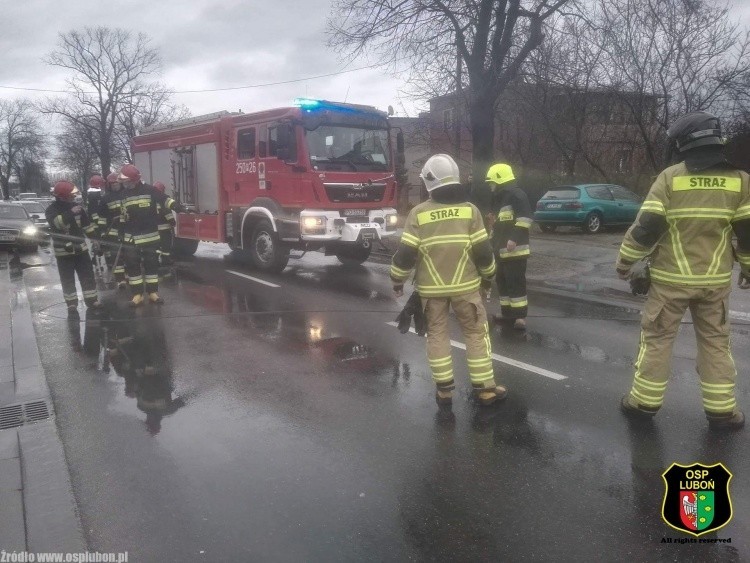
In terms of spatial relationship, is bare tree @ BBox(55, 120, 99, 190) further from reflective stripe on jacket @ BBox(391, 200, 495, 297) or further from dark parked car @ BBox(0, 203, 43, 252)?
reflective stripe on jacket @ BBox(391, 200, 495, 297)

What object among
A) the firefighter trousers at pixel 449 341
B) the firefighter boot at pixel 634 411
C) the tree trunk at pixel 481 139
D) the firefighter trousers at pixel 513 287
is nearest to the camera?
the firefighter boot at pixel 634 411

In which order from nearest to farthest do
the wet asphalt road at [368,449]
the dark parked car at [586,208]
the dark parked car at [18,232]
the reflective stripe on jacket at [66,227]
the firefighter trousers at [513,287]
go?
the wet asphalt road at [368,449] < the firefighter trousers at [513,287] < the reflective stripe on jacket at [66,227] < the dark parked car at [18,232] < the dark parked car at [586,208]

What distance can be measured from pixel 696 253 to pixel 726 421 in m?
1.14

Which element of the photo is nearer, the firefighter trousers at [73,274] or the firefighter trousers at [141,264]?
the firefighter trousers at [73,274]

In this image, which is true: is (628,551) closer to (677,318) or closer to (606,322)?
(677,318)

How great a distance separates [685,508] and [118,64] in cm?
5384

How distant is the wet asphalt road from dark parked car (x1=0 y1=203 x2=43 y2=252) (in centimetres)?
1176

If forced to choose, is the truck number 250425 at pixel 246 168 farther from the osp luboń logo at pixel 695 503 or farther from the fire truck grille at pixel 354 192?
the osp luboń logo at pixel 695 503

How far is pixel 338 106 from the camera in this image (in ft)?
36.8

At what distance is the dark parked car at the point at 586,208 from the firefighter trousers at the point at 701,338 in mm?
14065

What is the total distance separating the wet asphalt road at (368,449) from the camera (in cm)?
315

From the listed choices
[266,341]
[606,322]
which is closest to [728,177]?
[606,322]

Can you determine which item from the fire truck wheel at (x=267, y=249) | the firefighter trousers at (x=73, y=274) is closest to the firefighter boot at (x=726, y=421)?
the firefighter trousers at (x=73, y=274)

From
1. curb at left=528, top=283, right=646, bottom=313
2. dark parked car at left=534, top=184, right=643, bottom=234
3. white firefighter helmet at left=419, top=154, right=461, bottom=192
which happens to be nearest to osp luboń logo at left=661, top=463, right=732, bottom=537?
white firefighter helmet at left=419, top=154, right=461, bottom=192
